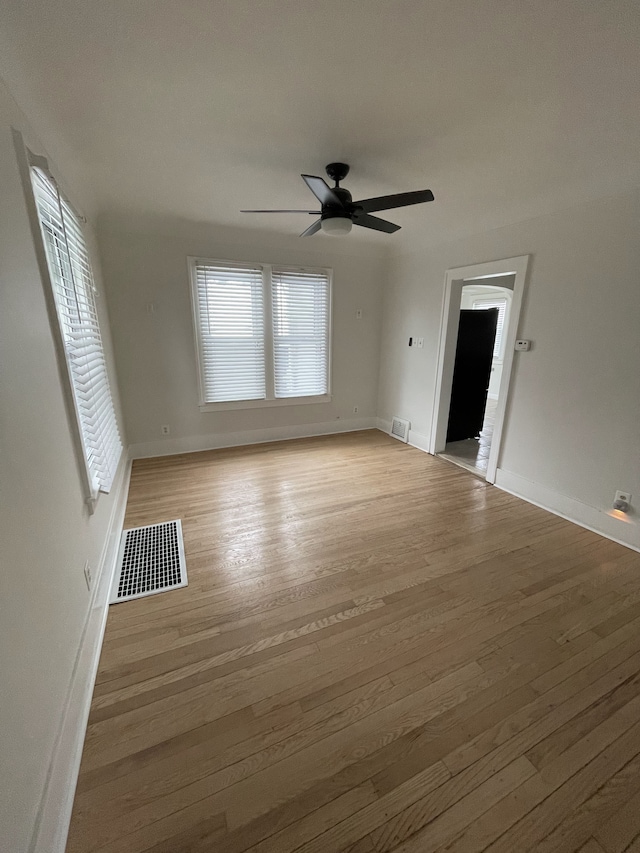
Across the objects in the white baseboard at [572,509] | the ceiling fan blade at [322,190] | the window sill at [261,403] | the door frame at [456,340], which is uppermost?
the ceiling fan blade at [322,190]

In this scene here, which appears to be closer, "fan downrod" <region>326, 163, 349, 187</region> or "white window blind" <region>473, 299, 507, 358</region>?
"fan downrod" <region>326, 163, 349, 187</region>

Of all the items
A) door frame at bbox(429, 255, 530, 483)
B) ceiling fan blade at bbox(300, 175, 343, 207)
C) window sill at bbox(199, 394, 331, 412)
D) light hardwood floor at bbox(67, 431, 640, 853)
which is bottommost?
light hardwood floor at bbox(67, 431, 640, 853)

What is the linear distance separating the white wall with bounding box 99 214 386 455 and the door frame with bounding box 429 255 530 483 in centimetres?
130

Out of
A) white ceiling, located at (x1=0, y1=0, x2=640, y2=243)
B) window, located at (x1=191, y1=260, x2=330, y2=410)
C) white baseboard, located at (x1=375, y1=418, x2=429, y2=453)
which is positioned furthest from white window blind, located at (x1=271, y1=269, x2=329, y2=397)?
white ceiling, located at (x1=0, y1=0, x2=640, y2=243)

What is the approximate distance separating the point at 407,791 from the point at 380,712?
0.86 feet

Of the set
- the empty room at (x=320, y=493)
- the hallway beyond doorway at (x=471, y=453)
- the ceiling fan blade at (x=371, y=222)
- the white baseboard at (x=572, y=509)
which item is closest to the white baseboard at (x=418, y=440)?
the hallway beyond doorway at (x=471, y=453)

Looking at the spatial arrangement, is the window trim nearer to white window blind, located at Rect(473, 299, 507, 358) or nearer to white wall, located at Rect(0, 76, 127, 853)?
white wall, located at Rect(0, 76, 127, 853)

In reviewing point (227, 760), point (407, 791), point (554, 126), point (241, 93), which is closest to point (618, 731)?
point (407, 791)

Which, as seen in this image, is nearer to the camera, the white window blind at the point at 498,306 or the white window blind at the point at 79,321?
the white window blind at the point at 79,321

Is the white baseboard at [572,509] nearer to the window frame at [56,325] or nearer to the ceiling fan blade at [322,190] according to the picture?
the ceiling fan blade at [322,190]

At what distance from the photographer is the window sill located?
4430 mm

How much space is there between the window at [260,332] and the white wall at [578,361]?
2021 mm

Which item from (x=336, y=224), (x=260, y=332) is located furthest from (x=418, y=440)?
(x=336, y=224)

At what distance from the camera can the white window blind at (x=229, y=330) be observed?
4141mm
